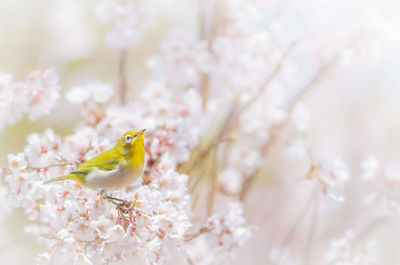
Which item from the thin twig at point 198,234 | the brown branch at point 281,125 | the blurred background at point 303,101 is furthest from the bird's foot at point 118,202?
the blurred background at point 303,101

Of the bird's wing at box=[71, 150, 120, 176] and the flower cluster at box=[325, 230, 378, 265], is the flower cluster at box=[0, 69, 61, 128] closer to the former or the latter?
the bird's wing at box=[71, 150, 120, 176]

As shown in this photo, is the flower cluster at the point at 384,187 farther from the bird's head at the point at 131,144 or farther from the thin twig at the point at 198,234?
the bird's head at the point at 131,144

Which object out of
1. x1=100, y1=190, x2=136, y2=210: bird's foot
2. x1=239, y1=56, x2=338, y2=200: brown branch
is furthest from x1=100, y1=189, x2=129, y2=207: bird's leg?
x1=239, y1=56, x2=338, y2=200: brown branch

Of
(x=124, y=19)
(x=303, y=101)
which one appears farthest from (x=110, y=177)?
(x=303, y=101)

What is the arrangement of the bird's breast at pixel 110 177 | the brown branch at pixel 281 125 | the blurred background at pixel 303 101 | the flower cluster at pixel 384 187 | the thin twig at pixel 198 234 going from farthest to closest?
the blurred background at pixel 303 101 < the brown branch at pixel 281 125 < the flower cluster at pixel 384 187 < the thin twig at pixel 198 234 < the bird's breast at pixel 110 177

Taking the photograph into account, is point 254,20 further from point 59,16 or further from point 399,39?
point 59,16

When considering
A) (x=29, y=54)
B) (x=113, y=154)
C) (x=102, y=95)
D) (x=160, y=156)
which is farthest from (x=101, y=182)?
(x=29, y=54)

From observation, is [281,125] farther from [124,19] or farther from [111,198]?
[111,198]
